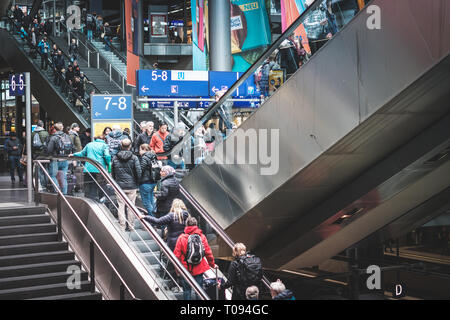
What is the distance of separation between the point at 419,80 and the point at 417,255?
29.0 ft

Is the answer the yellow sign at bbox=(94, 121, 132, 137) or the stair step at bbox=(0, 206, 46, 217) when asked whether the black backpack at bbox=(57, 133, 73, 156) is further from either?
the stair step at bbox=(0, 206, 46, 217)

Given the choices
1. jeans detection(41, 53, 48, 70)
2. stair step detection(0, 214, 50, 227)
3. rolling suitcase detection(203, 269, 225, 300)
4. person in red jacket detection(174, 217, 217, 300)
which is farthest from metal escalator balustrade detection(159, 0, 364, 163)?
jeans detection(41, 53, 48, 70)

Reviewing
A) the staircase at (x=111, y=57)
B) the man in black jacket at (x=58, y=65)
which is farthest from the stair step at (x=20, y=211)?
the staircase at (x=111, y=57)

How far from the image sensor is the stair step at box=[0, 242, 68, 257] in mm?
8816

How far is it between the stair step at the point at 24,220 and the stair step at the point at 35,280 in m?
1.51

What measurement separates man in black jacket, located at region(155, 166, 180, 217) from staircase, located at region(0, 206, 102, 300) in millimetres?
1576

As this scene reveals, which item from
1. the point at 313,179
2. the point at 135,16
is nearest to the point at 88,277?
the point at 313,179

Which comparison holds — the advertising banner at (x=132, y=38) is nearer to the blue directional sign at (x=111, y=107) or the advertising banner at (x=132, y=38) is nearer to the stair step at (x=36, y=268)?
the blue directional sign at (x=111, y=107)

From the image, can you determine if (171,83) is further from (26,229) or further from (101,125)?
(26,229)

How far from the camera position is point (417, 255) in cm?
1408

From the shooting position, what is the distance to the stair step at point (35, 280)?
8.09 metres

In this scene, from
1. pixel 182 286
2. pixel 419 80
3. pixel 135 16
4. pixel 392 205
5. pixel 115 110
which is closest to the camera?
pixel 419 80
